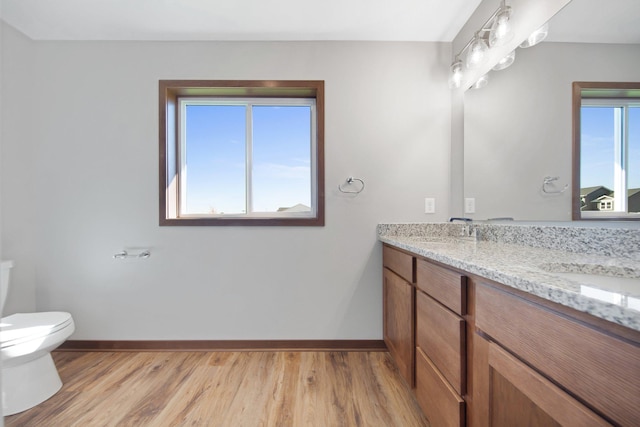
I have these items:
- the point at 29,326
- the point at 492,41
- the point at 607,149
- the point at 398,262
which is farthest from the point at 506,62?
the point at 29,326

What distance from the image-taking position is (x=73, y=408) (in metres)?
1.44

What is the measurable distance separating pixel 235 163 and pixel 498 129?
1863 millimetres

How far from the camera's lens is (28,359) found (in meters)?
1.43

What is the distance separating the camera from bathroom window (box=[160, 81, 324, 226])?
2.18 metres

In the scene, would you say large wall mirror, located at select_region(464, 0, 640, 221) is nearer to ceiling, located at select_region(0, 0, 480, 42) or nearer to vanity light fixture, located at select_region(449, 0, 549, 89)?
vanity light fixture, located at select_region(449, 0, 549, 89)

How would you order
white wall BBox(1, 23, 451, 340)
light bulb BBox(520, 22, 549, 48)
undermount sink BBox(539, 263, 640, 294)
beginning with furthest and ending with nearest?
white wall BBox(1, 23, 451, 340), light bulb BBox(520, 22, 549, 48), undermount sink BBox(539, 263, 640, 294)

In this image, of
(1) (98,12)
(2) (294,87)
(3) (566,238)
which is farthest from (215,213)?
(3) (566,238)

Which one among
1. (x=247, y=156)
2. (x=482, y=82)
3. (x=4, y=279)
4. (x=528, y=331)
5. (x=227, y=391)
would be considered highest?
(x=482, y=82)

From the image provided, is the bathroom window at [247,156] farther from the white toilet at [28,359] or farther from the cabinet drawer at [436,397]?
the cabinet drawer at [436,397]

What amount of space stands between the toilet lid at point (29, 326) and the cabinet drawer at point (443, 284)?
2022 millimetres

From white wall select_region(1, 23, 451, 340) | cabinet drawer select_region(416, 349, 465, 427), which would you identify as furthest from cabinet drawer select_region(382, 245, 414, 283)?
cabinet drawer select_region(416, 349, 465, 427)

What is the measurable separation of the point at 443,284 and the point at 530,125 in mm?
918

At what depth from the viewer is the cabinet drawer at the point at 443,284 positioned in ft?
3.14

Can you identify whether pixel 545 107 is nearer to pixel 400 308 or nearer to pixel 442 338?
pixel 442 338
